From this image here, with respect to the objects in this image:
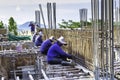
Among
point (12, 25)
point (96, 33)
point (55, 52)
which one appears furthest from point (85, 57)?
point (12, 25)

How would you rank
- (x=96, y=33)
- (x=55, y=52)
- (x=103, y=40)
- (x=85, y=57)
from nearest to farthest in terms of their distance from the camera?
1. (x=103, y=40)
2. (x=96, y=33)
3. (x=85, y=57)
4. (x=55, y=52)

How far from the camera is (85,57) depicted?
7188 mm

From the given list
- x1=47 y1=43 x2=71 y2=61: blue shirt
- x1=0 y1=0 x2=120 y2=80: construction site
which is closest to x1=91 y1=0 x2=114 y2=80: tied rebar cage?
x1=0 y1=0 x2=120 y2=80: construction site

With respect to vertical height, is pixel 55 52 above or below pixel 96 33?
below

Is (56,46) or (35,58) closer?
(56,46)

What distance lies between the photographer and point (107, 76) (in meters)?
4.93

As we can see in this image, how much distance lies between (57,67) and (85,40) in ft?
3.43

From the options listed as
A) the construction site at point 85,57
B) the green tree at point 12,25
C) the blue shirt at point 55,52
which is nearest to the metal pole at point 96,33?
the construction site at point 85,57

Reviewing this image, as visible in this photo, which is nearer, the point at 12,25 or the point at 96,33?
the point at 96,33

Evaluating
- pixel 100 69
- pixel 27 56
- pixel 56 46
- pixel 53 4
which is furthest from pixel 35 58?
pixel 53 4

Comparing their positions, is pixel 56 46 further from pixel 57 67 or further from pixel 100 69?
pixel 100 69

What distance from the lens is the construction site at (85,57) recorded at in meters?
4.86

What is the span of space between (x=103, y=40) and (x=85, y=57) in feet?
7.04

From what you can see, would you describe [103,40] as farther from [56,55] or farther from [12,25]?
[12,25]
